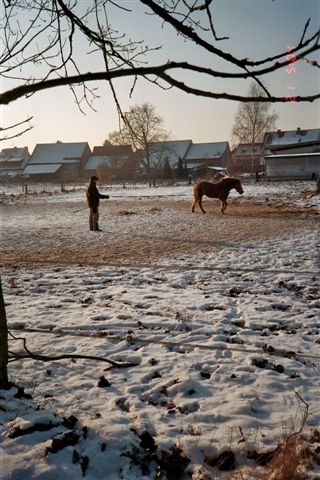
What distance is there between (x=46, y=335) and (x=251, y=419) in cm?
245

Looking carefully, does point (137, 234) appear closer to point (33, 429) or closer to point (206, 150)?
point (33, 429)

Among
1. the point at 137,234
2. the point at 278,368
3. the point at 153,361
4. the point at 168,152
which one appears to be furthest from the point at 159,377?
the point at 168,152

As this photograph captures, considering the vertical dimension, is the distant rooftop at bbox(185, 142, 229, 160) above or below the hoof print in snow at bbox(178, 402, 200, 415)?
above

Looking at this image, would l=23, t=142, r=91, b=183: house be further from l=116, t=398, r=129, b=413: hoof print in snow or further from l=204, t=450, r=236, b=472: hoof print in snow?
l=204, t=450, r=236, b=472: hoof print in snow

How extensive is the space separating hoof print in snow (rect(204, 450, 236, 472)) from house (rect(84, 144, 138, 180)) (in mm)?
48842

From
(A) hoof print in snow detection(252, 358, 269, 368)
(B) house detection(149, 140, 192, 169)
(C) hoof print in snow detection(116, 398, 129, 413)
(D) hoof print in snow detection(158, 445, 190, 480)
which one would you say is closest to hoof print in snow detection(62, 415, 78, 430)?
(C) hoof print in snow detection(116, 398, 129, 413)

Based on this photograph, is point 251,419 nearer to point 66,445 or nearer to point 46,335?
point 66,445

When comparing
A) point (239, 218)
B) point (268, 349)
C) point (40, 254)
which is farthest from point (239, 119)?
point (268, 349)

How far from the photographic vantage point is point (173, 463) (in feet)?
7.22

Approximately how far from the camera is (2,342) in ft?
8.76

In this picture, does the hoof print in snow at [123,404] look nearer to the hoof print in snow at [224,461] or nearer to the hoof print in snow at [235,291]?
the hoof print in snow at [224,461]

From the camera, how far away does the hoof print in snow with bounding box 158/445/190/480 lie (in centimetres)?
214

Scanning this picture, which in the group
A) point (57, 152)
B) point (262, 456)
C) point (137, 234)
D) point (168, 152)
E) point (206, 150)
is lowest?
point (262, 456)

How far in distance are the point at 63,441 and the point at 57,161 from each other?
63.0 m
